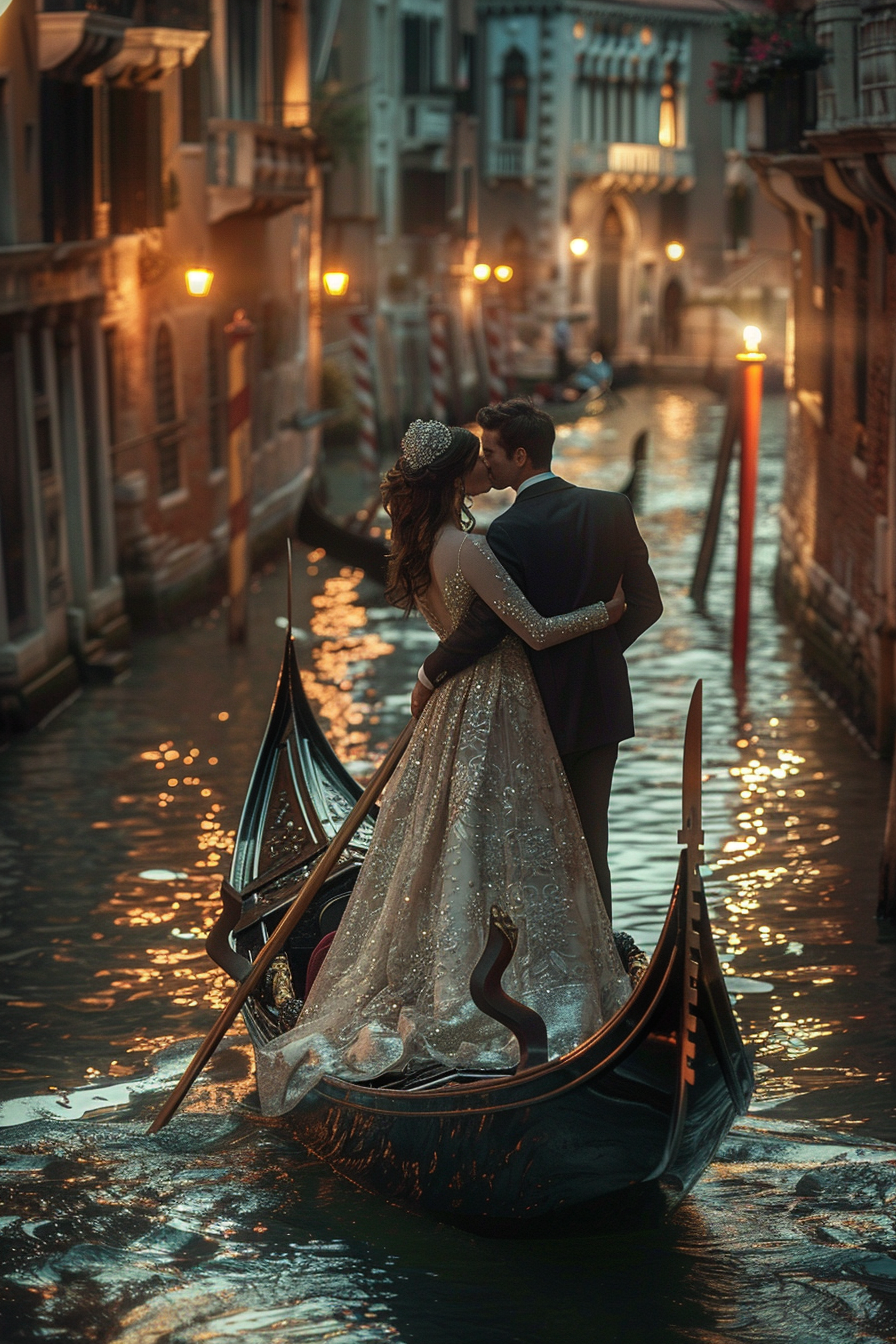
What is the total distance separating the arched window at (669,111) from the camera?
126 ft

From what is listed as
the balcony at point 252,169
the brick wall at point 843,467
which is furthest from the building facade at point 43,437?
the brick wall at point 843,467

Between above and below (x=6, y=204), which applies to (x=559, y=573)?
below

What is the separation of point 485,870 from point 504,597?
559mm

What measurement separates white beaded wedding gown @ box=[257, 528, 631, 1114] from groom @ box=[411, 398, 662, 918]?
1.7 inches

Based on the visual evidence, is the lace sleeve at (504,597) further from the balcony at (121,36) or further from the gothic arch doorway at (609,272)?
the gothic arch doorway at (609,272)

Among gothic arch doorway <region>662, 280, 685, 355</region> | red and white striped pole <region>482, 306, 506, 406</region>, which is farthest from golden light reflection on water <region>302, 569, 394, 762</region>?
gothic arch doorway <region>662, 280, 685, 355</region>

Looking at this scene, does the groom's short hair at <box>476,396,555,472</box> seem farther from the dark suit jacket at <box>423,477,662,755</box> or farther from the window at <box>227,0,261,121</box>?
the window at <box>227,0,261,121</box>

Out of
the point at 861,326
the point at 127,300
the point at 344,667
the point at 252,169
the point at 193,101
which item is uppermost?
the point at 193,101

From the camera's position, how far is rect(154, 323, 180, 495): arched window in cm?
1287

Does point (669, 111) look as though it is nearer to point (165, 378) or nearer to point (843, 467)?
point (165, 378)

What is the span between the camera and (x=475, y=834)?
4.17 m

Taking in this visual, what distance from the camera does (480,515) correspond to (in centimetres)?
1730

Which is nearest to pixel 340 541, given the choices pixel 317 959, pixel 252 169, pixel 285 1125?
pixel 252 169

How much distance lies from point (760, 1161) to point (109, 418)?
8.02m
